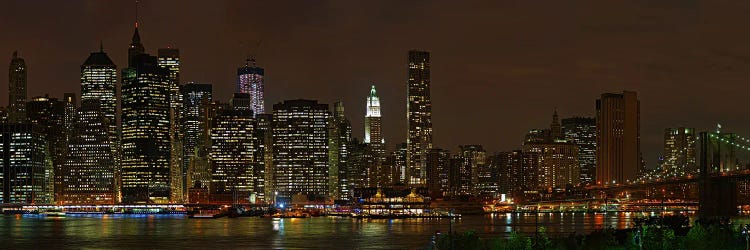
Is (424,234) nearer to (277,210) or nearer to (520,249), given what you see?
(520,249)

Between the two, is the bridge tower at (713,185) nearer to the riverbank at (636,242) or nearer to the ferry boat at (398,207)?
the riverbank at (636,242)

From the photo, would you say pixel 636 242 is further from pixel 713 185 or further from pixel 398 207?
pixel 398 207

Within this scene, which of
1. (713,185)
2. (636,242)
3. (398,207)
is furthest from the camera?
(398,207)

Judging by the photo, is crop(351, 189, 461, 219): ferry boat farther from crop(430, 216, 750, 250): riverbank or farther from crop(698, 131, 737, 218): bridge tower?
crop(430, 216, 750, 250): riverbank

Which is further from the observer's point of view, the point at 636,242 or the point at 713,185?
the point at 713,185

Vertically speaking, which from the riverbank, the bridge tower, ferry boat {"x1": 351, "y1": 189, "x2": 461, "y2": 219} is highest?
the bridge tower

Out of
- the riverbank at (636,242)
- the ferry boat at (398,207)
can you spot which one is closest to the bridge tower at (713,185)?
the riverbank at (636,242)

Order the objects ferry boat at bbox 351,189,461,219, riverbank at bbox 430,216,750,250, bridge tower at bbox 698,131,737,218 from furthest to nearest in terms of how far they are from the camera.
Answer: ferry boat at bbox 351,189,461,219 < bridge tower at bbox 698,131,737,218 < riverbank at bbox 430,216,750,250

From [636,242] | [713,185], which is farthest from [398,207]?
[636,242]

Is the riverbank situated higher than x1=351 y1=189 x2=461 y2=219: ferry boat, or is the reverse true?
the riverbank

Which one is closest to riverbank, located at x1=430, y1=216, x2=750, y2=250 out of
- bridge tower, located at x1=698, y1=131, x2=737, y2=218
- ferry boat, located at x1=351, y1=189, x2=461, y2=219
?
bridge tower, located at x1=698, y1=131, x2=737, y2=218

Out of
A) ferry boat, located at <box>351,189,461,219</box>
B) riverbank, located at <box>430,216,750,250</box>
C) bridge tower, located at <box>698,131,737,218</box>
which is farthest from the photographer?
ferry boat, located at <box>351,189,461,219</box>

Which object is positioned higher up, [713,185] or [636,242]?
[713,185]

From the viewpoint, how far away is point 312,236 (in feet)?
314
